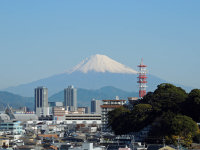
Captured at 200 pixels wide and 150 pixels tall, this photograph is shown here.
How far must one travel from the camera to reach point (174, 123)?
5781 cm

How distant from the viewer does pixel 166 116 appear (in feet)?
200

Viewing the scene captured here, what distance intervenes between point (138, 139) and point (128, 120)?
4767 mm

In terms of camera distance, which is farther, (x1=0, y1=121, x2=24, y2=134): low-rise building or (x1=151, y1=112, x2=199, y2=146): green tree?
(x1=0, y1=121, x2=24, y2=134): low-rise building

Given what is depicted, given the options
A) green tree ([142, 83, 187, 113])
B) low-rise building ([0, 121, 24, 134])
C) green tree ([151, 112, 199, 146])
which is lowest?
green tree ([151, 112, 199, 146])

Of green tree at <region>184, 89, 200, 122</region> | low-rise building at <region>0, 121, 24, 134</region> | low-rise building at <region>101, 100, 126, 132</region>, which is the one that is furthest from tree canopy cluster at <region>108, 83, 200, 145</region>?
low-rise building at <region>0, 121, 24, 134</region>

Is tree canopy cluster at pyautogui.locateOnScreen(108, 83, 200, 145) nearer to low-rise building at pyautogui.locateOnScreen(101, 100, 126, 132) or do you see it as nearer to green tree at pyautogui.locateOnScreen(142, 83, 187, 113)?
green tree at pyautogui.locateOnScreen(142, 83, 187, 113)

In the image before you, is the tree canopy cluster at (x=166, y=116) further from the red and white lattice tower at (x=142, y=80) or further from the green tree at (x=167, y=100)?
the red and white lattice tower at (x=142, y=80)

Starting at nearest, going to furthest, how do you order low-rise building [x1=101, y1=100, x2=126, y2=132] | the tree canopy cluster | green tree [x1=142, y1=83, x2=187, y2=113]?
the tree canopy cluster < green tree [x1=142, y1=83, x2=187, y2=113] < low-rise building [x1=101, y1=100, x2=126, y2=132]

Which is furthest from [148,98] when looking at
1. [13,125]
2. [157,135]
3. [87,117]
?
[87,117]

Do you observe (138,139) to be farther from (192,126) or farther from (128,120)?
(192,126)

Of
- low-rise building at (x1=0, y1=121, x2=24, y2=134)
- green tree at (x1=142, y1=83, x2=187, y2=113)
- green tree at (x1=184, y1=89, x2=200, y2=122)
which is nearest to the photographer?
green tree at (x1=184, y1=89, x2=200, y2=122)

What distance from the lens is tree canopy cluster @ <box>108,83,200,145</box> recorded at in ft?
190

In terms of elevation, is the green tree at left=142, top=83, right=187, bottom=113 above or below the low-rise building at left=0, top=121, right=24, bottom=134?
above

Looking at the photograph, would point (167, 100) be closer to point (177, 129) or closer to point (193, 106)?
point (193, 106)
